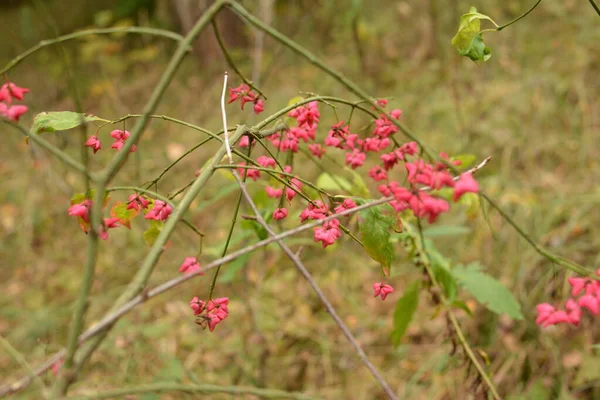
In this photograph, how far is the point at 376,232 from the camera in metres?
1.00

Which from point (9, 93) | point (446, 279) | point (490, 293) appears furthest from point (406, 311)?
Result: point (9, 93)

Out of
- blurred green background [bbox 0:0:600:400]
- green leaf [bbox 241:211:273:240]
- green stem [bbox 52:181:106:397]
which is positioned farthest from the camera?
blurred green background [bbox 0:0:600:400]

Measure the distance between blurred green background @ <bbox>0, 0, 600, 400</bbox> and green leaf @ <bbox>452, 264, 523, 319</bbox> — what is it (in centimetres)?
14

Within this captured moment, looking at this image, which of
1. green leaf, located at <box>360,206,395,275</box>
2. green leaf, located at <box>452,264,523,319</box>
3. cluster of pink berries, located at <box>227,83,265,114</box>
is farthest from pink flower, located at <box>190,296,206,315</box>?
green leaf, located at <box>452,264,523,319</box>

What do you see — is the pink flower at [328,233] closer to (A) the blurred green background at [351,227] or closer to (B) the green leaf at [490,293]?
(A) the blurred green background at [351,227]

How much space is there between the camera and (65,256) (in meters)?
3.70

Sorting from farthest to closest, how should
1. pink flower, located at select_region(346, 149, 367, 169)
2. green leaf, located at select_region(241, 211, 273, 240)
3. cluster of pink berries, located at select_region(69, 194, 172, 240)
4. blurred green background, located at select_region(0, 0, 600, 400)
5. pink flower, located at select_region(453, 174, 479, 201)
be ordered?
blurred green background, located at select_region(0, 0, 600, 400) → green leaf, located at select_region(241, 211, 273, 240) → pink flower, located at select_region(346, 149, 367, 169) → cluster of pink berries, located at select_region(69, 194, 172, 240) → pink flower, located at select_region(453, 174, 479, 201)

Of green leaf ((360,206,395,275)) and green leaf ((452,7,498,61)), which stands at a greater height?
green leaf ((452,7,498,61))

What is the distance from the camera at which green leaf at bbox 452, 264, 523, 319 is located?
60.6 inches

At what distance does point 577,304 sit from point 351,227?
4.39 ft

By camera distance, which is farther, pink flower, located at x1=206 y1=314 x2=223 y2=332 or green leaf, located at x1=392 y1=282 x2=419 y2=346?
green leaf, located at x1=392 y1=282 x2=419 y2=346

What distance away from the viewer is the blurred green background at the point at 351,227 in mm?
2232

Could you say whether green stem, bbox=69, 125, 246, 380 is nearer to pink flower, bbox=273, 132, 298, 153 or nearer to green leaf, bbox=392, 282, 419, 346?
pink flower, bbox=273, 132, 298, 153

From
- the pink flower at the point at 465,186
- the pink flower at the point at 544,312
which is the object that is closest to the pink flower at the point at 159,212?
the pink flower at the point at 465,186
